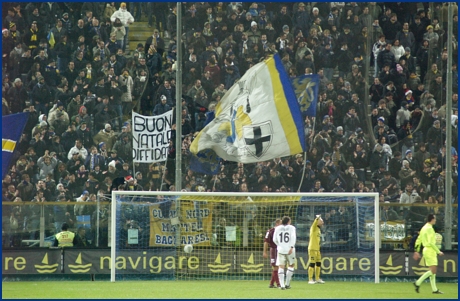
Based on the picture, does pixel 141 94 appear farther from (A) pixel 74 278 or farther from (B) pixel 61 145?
(A) pixel 74 278

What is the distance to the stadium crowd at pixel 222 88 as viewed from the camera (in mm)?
27312

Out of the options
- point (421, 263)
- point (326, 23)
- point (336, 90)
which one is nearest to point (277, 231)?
point (421, 263)

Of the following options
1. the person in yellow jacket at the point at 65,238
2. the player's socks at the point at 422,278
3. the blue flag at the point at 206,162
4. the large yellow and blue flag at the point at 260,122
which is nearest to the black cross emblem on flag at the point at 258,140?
the large yellow and blue flag at the point at 260,122

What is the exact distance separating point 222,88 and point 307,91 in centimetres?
305

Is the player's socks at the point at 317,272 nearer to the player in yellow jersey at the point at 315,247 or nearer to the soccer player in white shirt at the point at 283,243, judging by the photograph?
the player in yellow jersey at the point at 315,247

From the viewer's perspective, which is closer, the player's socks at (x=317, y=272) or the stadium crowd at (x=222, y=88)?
the player's socks at (x=317, y=272)

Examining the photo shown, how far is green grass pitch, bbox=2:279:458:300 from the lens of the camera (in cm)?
1862

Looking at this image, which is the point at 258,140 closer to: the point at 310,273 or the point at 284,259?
the point at 310,273

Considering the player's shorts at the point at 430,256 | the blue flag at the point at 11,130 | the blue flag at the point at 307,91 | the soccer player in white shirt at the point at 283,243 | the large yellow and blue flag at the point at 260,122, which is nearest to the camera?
the player's shorts at the point at 430,256

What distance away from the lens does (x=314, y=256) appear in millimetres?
22016

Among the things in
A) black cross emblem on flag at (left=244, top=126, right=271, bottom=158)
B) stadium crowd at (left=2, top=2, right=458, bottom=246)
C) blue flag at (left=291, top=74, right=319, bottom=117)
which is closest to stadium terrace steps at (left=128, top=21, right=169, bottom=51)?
stadium crowd at (left=2, top=2, right=458, bottom=246)

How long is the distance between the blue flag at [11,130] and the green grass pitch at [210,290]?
3.72 meters

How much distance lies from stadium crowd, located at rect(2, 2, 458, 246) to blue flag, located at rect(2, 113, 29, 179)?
196 centimetres

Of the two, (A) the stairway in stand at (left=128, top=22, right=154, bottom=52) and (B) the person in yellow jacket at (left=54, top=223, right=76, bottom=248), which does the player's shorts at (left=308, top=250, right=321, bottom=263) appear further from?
(A) the stairway in stand at (left=128, top=22, right=154, bottom=52)
